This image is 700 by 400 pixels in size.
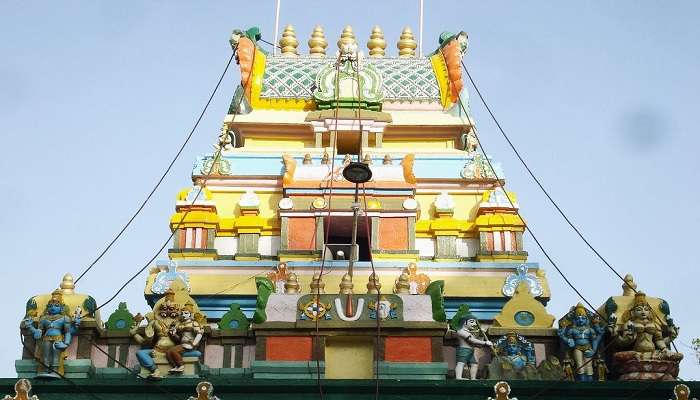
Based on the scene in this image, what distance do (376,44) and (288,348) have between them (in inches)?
643

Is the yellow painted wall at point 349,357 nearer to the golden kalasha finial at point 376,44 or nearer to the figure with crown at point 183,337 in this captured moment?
the figure with crown at point 183,337

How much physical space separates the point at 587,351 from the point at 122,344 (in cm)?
918

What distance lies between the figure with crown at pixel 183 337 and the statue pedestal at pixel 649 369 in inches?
325

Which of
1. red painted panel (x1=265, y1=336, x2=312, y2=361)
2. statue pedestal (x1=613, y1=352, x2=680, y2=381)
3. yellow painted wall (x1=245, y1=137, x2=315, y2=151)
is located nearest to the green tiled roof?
yellow painted wall (x1=245, y1=137, x2=315, y2=151)

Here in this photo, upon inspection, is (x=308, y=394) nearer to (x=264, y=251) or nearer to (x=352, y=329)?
(x=352, y=329)

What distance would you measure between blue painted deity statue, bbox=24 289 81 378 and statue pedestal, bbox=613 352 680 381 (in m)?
10.7

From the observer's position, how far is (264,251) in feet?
107

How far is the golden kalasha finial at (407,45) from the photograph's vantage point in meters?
39.8

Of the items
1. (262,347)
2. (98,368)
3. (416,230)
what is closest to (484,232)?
(416,230)

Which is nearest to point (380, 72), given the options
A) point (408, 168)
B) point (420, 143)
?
point (420, 143)

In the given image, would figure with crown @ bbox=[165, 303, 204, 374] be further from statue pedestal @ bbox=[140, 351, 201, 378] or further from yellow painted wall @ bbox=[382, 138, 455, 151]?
yellow painted wall @ bbox=[382, 138, 455, 151]

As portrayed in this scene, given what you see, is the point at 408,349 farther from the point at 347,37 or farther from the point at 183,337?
the point at 347,37

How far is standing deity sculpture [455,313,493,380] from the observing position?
84.3 ft

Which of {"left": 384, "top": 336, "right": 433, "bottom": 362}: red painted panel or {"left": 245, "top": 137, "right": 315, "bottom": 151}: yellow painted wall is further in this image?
{"left": 245, "top": 137, "right": 315, "bottom": 151}: yellow painted wall
